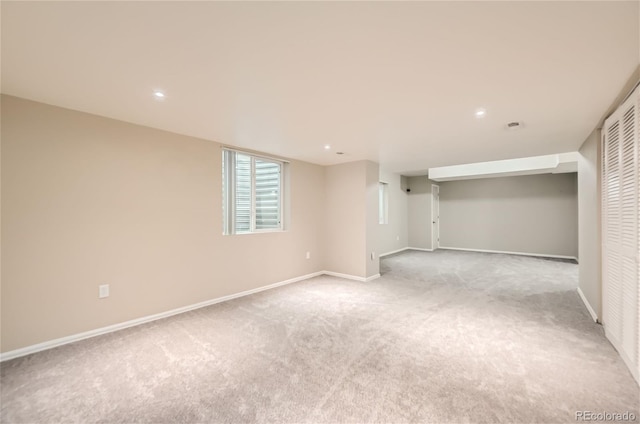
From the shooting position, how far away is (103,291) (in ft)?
9.19

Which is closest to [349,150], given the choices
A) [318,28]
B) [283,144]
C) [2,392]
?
[283,144]

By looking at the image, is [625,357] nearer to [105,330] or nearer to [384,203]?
[105,330]

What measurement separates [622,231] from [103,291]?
4939 mm

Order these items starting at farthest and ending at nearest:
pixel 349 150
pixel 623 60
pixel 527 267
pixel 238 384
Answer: pixel 527 267 → pixel 349 150 → pixel 238 384 → pixel 623 60

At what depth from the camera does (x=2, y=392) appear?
187 cm

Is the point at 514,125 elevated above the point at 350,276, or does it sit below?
above

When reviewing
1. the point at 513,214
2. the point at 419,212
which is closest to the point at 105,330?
the point at 419,212

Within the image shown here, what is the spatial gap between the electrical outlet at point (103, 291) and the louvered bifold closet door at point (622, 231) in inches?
183

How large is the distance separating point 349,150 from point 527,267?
5.12 meters

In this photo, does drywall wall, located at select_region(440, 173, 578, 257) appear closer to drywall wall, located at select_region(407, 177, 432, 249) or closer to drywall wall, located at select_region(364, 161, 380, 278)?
drywall wall, located at select_region(407, 177, 432, 249)

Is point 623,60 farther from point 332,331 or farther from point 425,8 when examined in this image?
point 332,331

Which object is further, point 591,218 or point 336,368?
point 591,218

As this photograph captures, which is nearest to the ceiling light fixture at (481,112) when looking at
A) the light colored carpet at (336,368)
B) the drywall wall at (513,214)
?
the light colored carpet at (336,368)

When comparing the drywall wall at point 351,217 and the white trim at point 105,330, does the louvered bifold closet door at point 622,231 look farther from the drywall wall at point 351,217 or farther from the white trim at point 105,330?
the white trim at point 105,330
